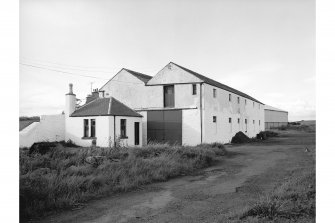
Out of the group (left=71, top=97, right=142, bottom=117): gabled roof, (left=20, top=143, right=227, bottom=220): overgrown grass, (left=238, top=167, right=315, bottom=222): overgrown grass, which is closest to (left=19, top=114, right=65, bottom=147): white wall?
(left=71, top=97, right=142, bottom=117): gabled roof

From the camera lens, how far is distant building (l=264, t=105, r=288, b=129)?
57.8 metres

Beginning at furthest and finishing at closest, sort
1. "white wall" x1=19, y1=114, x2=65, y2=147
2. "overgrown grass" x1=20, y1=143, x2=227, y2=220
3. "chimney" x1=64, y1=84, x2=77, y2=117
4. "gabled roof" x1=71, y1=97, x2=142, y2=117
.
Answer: "chimney" x1=64, y1=84, x2=77, y2=117 → "gabled roof" x1=71, y1=97, x2=142, y2=117 → "white wall" x1=19, y1=114, x2=65, y2=147 → "overgrown grass" x1=20, y1=143, x2=227, y2=220

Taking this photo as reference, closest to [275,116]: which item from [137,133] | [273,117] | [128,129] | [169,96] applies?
[273,117]

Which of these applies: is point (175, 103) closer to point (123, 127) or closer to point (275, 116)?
point (123, 127)

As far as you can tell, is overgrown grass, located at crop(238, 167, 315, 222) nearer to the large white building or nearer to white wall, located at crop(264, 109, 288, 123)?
the large white building

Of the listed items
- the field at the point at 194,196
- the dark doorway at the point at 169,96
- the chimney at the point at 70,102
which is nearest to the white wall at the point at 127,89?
the dark doorway at the point at 169,96

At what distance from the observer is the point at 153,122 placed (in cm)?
2391

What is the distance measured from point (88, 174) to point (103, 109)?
11658 millimetres

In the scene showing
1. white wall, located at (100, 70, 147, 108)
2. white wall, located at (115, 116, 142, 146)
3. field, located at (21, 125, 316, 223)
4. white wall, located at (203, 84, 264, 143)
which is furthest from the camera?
white wall, located at (100, 70, 147, 108)

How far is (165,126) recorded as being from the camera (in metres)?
23.6

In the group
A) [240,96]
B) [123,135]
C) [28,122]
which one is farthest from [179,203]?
[240,96]

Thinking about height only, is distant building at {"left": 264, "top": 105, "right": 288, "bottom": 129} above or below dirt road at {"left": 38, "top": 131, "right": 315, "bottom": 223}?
above

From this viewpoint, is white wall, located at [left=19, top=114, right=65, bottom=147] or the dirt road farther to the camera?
white wall, located at [left=19, top=114, right=65, bottom=147]

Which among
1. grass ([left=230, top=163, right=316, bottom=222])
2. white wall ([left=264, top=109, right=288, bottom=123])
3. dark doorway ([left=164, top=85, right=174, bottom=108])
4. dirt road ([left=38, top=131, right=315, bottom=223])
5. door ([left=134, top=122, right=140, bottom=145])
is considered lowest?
dirt road ([left=38, top=131, right=315, bottom=223])
